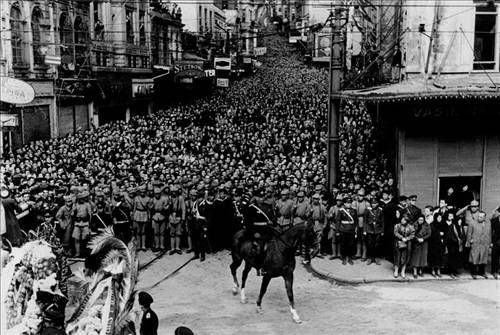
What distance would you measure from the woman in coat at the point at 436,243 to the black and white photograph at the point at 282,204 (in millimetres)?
51

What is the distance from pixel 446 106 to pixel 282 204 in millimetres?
5258

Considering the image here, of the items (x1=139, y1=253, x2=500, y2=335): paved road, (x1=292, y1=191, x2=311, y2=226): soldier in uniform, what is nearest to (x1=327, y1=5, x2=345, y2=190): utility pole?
(x1=292, y1=191, x2=311, y2=226): soldier in uniform

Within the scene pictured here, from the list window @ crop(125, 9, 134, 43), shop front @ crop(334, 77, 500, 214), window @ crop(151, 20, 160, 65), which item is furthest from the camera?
window @ crop(151, 20, 160, 65)

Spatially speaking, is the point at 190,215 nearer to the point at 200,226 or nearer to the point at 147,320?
the point at 200,226

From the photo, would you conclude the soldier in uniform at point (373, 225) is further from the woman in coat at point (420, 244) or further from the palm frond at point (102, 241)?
the palm frond at point (102, 241)

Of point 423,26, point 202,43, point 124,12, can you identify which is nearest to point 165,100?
point 124,12

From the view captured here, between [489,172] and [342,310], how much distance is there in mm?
8243

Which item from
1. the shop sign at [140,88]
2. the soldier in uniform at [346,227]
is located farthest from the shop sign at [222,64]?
the soldier in uniform at [346,227]

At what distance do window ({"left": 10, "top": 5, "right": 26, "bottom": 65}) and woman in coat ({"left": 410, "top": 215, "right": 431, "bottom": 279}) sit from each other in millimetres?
19564

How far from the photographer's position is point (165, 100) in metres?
47.7

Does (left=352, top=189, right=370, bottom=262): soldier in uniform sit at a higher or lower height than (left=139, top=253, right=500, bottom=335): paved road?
higher

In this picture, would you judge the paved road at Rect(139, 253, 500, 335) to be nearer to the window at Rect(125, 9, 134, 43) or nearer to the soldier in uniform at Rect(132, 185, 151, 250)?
the soldier in uniform at Rect(132, 185, 151, 250)

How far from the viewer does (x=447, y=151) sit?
754 inches

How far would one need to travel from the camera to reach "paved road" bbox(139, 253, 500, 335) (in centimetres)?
1242
